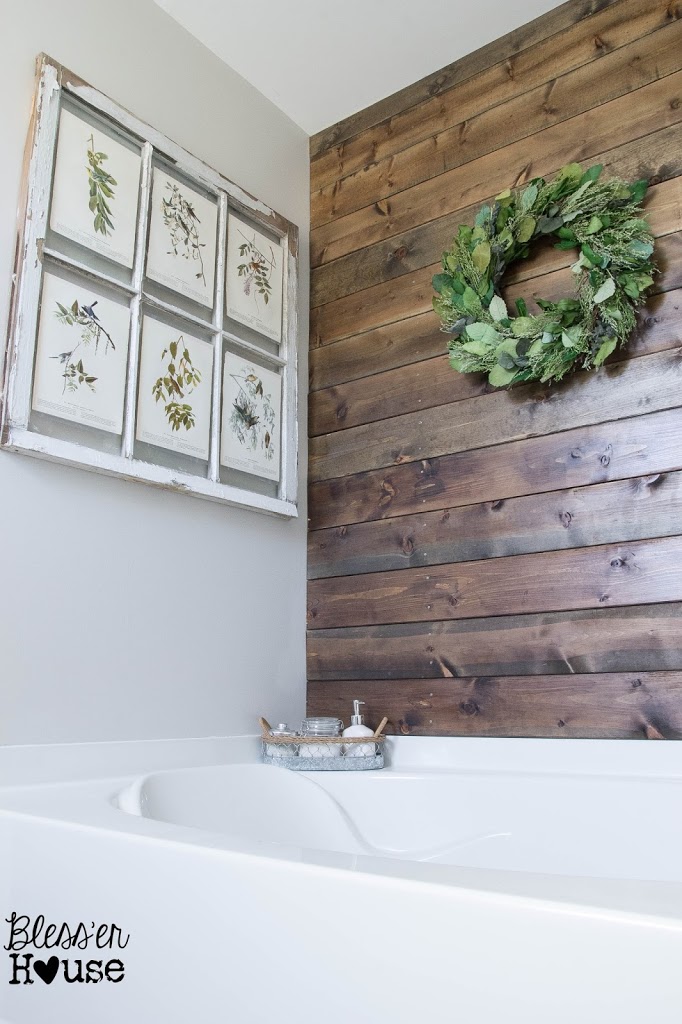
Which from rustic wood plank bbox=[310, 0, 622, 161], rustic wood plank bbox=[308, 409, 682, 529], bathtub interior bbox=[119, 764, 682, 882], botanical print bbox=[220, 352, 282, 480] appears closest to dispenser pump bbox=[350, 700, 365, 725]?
bathtub interior bbox=[119, 764, 682, 882]

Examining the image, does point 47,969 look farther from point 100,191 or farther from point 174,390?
point 100,191

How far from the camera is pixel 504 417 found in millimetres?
2000

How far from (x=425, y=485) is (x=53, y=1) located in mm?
1396

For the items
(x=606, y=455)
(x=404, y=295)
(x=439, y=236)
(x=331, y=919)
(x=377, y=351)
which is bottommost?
(x=331, y=919)

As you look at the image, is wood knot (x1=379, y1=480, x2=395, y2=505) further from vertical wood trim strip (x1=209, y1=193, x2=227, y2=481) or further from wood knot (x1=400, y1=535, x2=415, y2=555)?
vertical wood trim strip (x1=209, y1=193, x2=227, y2=481)

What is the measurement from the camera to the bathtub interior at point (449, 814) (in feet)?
4.97

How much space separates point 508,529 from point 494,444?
0.22 meters

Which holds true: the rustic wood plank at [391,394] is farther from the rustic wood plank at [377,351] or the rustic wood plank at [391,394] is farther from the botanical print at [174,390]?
the botanical print at [174,390]

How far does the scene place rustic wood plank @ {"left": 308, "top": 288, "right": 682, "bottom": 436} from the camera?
178cm

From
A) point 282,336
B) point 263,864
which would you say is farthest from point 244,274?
point 263,864

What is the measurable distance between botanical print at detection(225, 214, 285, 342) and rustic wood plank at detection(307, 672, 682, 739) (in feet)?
3.27

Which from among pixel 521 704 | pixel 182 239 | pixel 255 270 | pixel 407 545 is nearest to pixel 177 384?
pixel 182 239

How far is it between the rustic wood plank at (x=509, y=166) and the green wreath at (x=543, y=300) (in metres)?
0.13

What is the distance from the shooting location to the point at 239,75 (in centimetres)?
234
